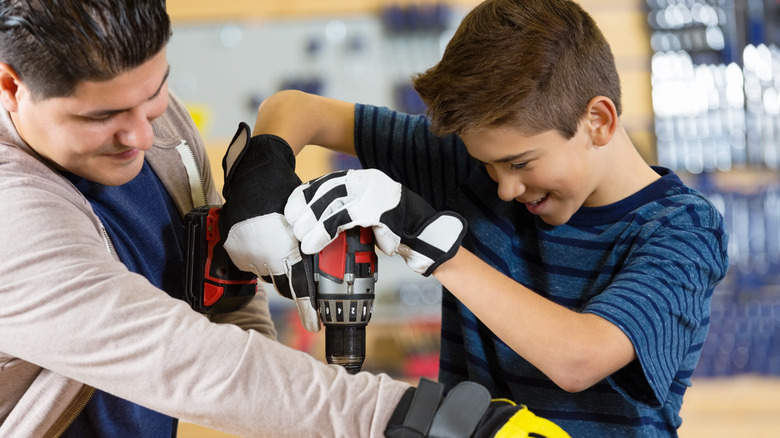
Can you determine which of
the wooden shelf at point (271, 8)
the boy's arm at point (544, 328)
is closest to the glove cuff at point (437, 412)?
the boy's arm at point (544, 328)

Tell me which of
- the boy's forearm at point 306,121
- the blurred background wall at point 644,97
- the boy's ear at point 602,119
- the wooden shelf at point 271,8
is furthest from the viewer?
the wooden shelf at point 271,8

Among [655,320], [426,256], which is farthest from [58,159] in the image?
[655,320]

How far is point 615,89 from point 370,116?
449 mm

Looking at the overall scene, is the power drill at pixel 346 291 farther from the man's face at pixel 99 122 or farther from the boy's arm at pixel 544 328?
the man's face at pixel 99 122

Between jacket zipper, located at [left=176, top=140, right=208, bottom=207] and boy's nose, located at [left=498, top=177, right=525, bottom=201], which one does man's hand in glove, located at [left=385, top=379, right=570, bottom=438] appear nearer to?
boy's nose, located at [left=498, top=177, right=525, bottom=201]

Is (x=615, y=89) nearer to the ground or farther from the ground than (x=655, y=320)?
farther from the ground

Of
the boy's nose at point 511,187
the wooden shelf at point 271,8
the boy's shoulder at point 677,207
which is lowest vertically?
the boy's shoulder at point 677,207

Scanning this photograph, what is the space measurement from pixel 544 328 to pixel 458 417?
214 millimetres

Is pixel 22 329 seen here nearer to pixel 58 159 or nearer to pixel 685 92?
pixel 58 159

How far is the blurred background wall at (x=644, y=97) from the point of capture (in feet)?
9.39

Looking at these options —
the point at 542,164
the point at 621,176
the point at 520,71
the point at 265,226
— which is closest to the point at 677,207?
the point at 621,176

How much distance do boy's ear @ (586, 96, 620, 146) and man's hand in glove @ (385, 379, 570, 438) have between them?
0.49 metres

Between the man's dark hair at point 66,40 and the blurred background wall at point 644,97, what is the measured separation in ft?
7.09

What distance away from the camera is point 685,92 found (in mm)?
2941
